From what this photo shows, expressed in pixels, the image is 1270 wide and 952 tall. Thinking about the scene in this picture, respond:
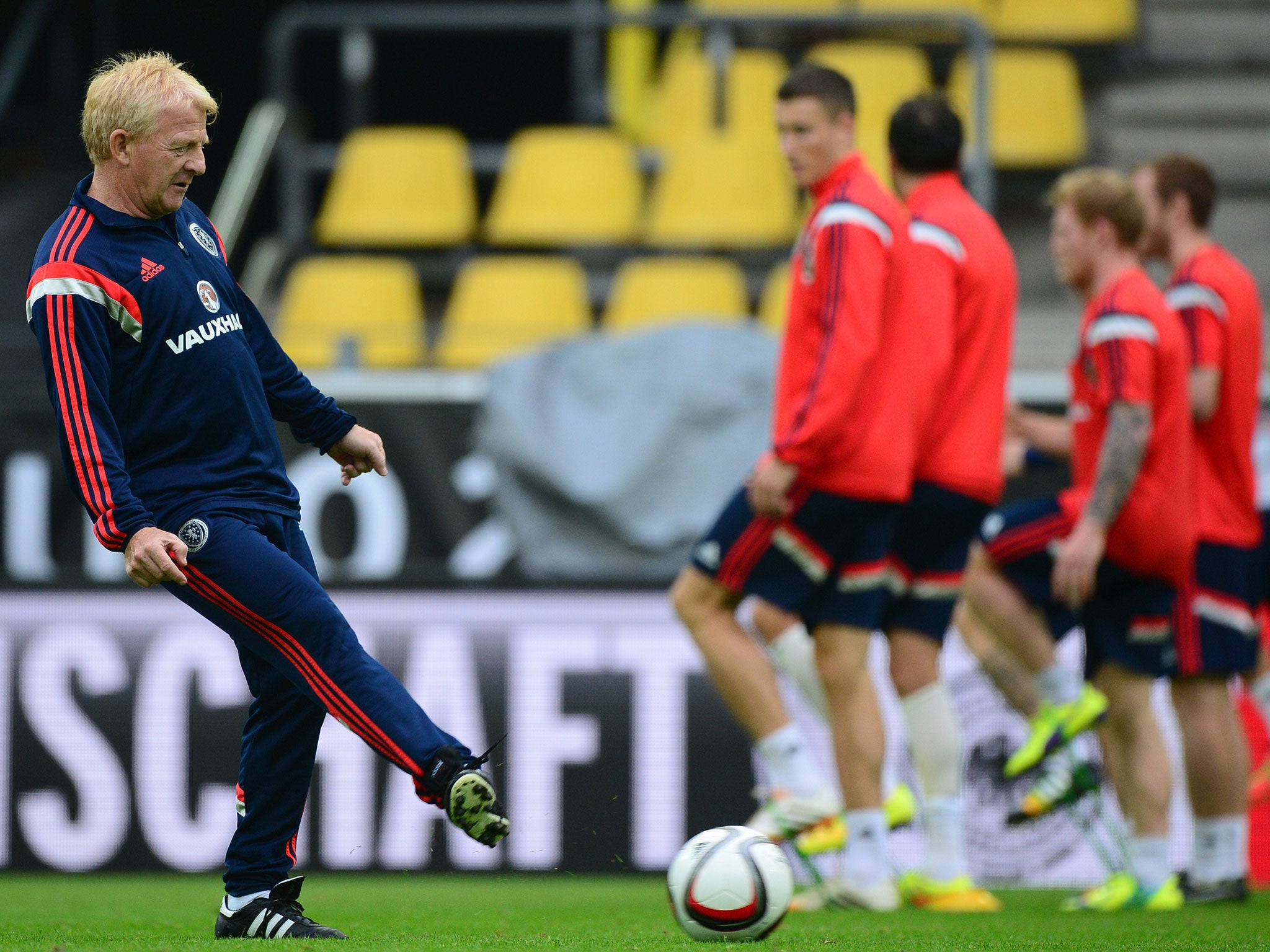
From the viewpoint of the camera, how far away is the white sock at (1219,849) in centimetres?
486

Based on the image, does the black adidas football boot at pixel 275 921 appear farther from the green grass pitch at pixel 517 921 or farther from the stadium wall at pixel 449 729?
the stadium wall at pixel 449 729

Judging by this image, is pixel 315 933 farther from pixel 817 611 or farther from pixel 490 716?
pixel 490 716

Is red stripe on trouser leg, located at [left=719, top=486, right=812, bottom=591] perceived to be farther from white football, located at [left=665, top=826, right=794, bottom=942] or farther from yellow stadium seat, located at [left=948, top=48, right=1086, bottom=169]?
yellow stadium seat, located at [left=948, top=48, right=1086, bottom=169]

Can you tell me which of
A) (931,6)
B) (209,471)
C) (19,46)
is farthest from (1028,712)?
(19,46)

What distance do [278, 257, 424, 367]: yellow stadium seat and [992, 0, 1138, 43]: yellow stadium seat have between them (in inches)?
141

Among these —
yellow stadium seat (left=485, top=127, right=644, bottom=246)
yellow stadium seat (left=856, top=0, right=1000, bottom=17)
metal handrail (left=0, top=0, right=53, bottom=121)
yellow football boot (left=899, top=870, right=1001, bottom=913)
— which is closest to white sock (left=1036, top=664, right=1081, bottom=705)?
yellow football boot (left=899, top=870, right=1001, bottom=913)

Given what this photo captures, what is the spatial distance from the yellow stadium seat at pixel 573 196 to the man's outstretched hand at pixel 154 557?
578cm

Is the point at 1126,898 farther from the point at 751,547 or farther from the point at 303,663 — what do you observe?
the point at 303,663

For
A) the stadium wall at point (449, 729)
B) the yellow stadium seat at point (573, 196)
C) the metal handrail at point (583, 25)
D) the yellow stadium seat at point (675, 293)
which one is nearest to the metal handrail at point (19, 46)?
the metal handrail at point (583, 25)

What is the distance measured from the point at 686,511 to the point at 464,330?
1.69 m

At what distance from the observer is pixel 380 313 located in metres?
8.34

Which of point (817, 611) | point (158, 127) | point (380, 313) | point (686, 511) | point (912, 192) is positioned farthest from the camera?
point (380, 313)

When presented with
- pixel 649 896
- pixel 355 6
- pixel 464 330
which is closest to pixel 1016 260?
pixel 464 330

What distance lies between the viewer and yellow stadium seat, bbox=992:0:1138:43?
9.46 m
